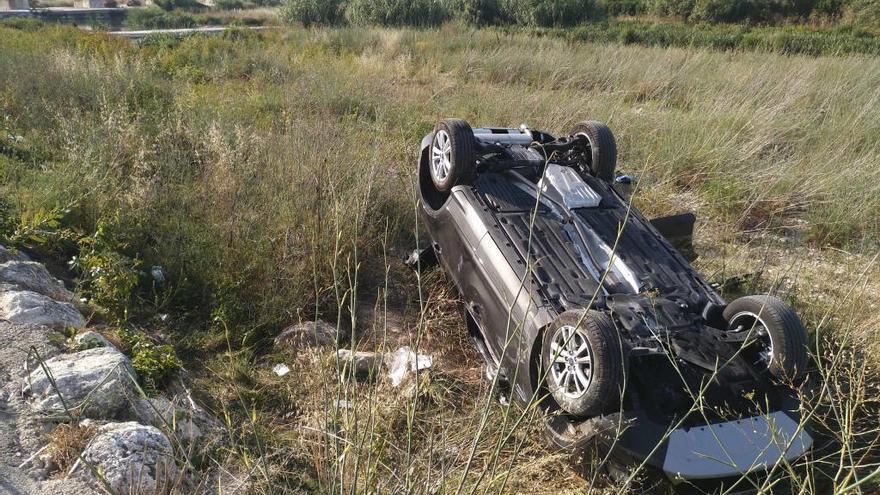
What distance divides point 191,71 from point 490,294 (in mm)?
8108

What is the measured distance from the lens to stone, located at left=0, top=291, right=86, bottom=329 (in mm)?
3072

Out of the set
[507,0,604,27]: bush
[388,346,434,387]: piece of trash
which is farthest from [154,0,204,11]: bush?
[388,346,434,387]: piece of trash

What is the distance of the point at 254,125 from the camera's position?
6656mm

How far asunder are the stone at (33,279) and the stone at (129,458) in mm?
1335

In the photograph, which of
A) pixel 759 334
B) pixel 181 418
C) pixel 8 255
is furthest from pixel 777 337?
pixel 8 255

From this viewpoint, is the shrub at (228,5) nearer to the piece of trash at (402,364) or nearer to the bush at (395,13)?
the bush at (395,13)

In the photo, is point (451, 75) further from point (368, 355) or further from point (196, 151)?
point (368, 355)

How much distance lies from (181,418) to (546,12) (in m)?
21.1

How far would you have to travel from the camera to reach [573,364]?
9.30 ft

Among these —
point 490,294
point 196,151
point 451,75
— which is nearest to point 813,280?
point 490,294

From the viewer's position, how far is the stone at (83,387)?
2627mm

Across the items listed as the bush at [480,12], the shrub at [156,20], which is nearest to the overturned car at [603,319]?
the bush at [480,12]

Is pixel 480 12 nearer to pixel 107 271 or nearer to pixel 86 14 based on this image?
pixel 107 271

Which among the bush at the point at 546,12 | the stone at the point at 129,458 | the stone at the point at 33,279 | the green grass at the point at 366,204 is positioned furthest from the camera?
the bush at the point at 546,12
